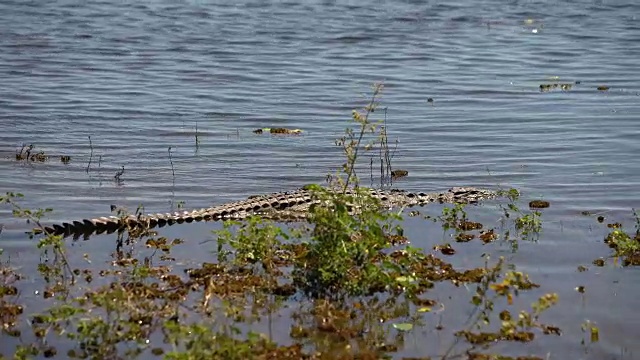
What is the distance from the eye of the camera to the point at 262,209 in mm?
9406

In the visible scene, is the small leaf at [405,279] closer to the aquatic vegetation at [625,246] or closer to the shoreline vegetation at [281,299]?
the shoreline vegetation at [281,299]

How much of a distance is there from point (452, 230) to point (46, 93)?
8.44m

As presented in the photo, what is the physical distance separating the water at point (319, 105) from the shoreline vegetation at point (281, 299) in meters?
0.37

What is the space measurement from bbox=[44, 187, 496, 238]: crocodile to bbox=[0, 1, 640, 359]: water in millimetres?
249

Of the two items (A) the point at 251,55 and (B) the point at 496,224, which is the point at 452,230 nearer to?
(B) the point at 496,224

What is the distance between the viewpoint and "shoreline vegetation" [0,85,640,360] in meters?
6.21

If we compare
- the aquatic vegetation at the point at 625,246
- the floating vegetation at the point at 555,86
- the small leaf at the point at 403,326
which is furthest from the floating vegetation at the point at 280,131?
the small leaf at the point at 403,326

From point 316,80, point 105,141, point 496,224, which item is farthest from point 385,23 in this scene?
point 496,224

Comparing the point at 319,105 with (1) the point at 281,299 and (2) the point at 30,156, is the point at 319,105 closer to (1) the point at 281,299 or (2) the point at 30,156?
(2) the point at 30,156

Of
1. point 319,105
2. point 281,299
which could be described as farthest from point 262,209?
point 319,105

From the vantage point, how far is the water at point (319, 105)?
10.1 m

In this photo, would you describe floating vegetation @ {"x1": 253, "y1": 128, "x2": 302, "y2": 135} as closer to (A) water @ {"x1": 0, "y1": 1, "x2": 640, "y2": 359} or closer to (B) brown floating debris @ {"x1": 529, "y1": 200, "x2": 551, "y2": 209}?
(A) water @ {"x1": 0, "y1": 1, "x2": 640, "y2": 359}

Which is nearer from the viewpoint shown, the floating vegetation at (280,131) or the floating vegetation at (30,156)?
the floating vegetation at (30,156)

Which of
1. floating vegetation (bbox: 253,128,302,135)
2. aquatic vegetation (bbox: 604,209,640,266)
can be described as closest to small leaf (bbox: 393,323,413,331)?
aquatic vegetation (bbox: 604,209,640,266)
